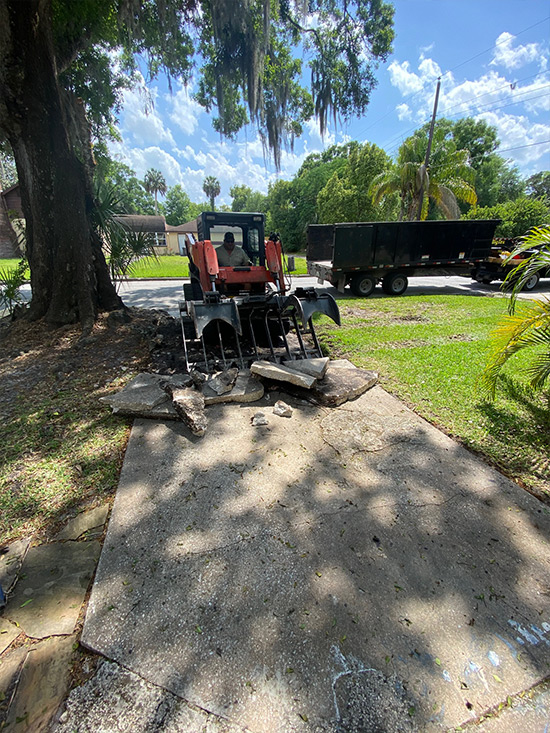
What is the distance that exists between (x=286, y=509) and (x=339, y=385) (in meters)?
2.07

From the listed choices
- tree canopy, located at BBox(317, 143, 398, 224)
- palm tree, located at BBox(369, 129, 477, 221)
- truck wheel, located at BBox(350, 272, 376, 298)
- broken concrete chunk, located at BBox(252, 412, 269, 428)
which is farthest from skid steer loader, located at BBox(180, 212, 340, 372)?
tree canopy, located at BBox(317, 143, 398, 224)

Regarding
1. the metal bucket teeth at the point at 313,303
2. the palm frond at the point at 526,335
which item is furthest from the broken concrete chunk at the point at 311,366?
the palm frond at the point at 526,335

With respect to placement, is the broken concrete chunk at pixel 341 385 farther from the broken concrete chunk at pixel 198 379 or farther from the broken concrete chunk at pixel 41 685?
the broken concrete chunk at pixel 41 685

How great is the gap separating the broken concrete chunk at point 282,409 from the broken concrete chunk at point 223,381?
65 cm

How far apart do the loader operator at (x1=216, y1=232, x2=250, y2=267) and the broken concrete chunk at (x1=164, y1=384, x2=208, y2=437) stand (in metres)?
3.26

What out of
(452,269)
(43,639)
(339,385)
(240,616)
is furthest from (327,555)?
(452,269)

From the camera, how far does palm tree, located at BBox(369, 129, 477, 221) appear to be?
53.6ft

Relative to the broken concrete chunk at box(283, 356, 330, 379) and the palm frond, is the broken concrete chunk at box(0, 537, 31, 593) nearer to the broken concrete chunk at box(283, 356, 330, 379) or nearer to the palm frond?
the broken concrete chunk at box(283, 356, 330, 379)

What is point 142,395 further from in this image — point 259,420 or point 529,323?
point 529,323

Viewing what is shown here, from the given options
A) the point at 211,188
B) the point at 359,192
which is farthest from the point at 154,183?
the point at 359,192

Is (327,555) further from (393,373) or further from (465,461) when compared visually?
(393,373)

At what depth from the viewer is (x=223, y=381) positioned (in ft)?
13.4

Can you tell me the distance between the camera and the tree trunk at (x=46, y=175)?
5047mm

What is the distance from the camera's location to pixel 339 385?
4.17 meters
